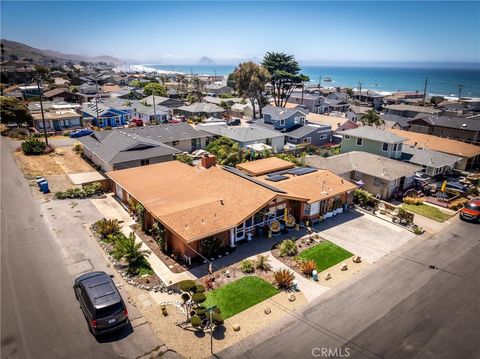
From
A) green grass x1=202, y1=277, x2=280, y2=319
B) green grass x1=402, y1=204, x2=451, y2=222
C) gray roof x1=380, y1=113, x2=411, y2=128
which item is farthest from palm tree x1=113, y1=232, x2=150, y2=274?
gray roof x1=380, y1=113, x2=411, y2=128

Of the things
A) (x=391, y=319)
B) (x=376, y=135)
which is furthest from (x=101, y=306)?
(x=376, y=135)

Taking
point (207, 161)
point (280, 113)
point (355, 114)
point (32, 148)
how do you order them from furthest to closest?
point (355, 114) < point (280, 113) < point (32, 148) < point (207, 161)

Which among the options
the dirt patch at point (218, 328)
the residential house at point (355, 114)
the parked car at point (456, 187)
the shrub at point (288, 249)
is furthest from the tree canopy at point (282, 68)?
the dirt patch at point (218, 328)

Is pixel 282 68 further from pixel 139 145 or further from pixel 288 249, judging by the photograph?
pixel 288 249

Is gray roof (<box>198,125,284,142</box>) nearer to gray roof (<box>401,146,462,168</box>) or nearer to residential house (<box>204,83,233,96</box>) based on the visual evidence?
gray roof (<box>401,146,462,168</box>)

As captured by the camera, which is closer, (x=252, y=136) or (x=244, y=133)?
(x=252, y=136)

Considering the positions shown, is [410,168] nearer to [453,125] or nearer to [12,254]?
[453,125]

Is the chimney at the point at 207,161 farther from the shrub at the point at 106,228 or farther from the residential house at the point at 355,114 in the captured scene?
the residential house at the point at 355,114
